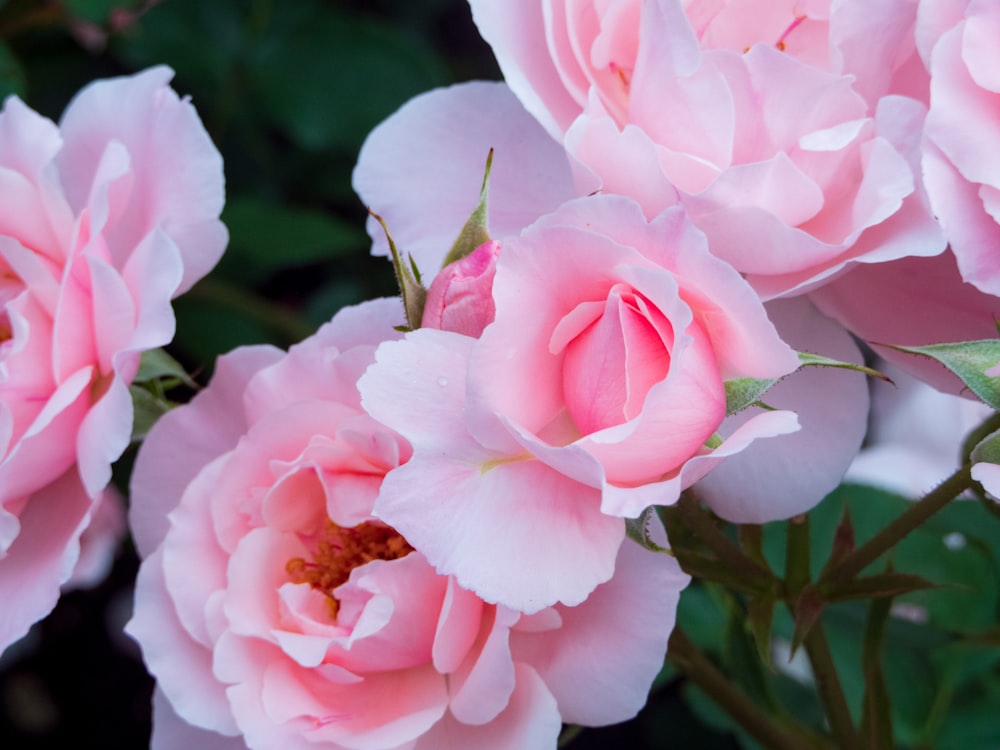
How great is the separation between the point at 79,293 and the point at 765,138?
36 cm

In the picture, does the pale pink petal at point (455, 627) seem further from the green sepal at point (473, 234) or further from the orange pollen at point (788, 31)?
the orange pollen at point (788, 31)

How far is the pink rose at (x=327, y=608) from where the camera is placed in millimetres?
541

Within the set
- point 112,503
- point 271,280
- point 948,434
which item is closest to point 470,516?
point 948,434

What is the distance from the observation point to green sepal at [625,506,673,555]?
0.48 metres

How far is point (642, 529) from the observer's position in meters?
0.48

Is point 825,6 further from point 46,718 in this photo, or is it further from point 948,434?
point 46,718

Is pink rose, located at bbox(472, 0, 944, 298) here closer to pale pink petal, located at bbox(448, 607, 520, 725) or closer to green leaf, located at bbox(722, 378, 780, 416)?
green leaf, located at bbox(722, 378, 780, 416)

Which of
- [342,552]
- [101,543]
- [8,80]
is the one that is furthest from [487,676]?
[101,543]

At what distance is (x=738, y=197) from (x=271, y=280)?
1.11m

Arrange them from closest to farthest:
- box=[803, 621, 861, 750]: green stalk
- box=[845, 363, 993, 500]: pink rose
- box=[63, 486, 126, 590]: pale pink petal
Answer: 1. box=[803, 621, 861, 750]: green stalk
2. box=[845, 363, 993, 500]: pink rose
3. box=[63, 486, 126, 590]: pale pink petal

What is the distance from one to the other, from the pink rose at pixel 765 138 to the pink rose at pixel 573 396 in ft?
0.24

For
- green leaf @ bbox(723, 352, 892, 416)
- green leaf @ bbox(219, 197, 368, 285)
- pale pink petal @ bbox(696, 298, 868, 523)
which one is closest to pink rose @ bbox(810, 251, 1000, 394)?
pale pink petal @ bbox(696, 298, 868, 523)

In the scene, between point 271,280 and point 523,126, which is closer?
point 523,126

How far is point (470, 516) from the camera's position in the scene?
474mm
